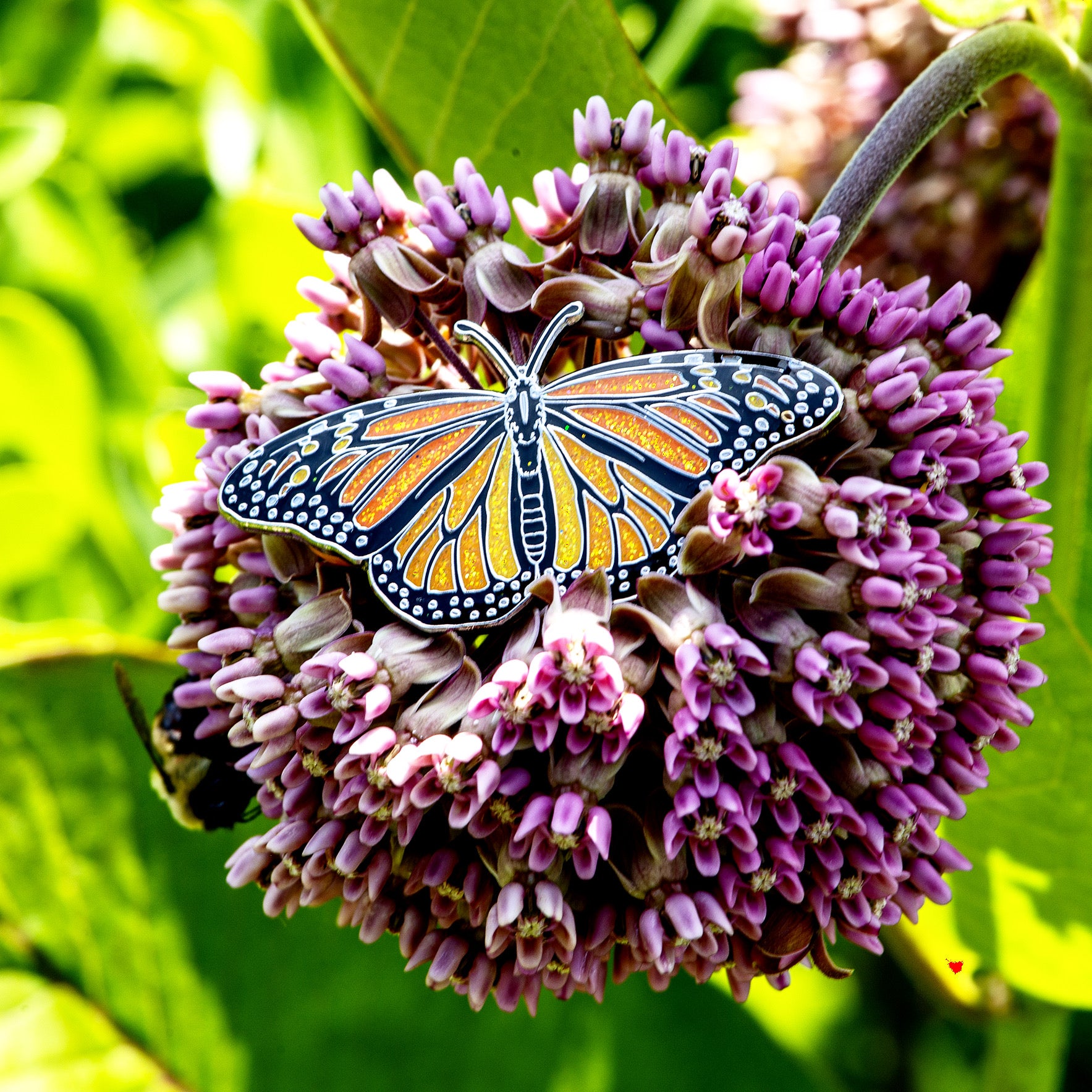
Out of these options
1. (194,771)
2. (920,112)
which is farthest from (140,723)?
(920,112)

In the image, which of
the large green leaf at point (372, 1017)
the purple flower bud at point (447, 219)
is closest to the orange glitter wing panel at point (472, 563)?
the purple flower bud at point (447, 219)

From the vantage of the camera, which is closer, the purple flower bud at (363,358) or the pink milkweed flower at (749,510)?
the pink milkweed flower at (749,510)

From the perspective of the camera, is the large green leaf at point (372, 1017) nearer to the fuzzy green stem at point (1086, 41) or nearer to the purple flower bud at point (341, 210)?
the purple flower bud at point (341, 210)

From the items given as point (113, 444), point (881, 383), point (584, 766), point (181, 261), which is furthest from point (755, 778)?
point (181, 261)

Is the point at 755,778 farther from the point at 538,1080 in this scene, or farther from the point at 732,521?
the point at 538,1080

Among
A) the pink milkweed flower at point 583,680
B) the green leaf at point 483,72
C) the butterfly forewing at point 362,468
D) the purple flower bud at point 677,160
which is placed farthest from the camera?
the green leaf at point 483,72

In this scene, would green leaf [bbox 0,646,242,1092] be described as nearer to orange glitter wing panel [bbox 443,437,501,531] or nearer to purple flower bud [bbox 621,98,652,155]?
orange glitter wing panel [bbox 443,437,501,531]
